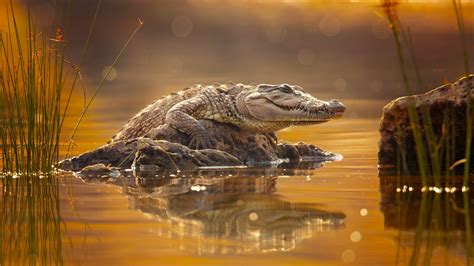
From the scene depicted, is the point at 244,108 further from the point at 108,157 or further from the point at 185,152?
the point at 108,157

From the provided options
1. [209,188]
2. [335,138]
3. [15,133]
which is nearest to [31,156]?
[15,133]

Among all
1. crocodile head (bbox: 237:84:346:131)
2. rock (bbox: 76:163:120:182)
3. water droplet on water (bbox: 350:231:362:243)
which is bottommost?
water droplet on water (bbox: 350:231:362:243)

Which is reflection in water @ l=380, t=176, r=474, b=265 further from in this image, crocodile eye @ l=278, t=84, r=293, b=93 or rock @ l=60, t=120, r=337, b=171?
crocodile eye @ l=278, t=84, r=293, b=93

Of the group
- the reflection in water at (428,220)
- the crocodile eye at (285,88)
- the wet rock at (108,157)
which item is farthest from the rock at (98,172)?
the crocodile eye at (285,88)

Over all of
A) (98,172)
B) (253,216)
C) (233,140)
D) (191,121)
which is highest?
(191,121)

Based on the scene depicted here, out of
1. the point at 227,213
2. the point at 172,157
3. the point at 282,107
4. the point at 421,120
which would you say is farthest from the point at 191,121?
the point at 227,213

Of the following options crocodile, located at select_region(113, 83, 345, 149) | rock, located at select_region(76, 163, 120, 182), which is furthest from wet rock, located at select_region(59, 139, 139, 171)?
crocodile, located at select_region(113, 83, 345, 149)

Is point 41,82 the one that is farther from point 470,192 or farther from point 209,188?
point 470,192
